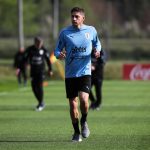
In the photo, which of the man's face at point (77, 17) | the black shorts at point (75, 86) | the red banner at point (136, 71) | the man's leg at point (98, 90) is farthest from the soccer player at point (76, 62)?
the red banner at point (136, 71)

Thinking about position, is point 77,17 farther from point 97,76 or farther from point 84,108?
point 97,76

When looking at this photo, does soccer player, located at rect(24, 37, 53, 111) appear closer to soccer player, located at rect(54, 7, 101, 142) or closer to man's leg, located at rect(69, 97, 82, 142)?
soccer player, located at rect(54, 7, 101, 142)

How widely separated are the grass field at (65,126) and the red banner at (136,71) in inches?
711

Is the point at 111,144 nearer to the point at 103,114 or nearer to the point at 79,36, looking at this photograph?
A: the point at 79,36

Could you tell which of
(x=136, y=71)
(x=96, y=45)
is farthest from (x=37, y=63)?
(x=136, y=71)

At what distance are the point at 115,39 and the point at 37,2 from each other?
9.76 m

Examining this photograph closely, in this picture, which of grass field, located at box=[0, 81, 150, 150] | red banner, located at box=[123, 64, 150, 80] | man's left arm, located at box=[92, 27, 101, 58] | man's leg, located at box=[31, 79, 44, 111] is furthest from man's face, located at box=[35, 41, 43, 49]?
red banner, located at box=[123, 64, 150, 80]

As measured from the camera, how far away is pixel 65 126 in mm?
18688

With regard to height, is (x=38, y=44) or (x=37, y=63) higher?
(x=38, y=44)

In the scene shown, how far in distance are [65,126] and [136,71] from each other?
2944cm

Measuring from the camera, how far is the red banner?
47.6 metres

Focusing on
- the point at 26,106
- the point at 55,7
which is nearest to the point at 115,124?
the point at 26,106

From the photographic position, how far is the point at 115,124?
19.2 meters

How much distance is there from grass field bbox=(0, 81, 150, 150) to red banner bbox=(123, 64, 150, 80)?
18.1 meters
